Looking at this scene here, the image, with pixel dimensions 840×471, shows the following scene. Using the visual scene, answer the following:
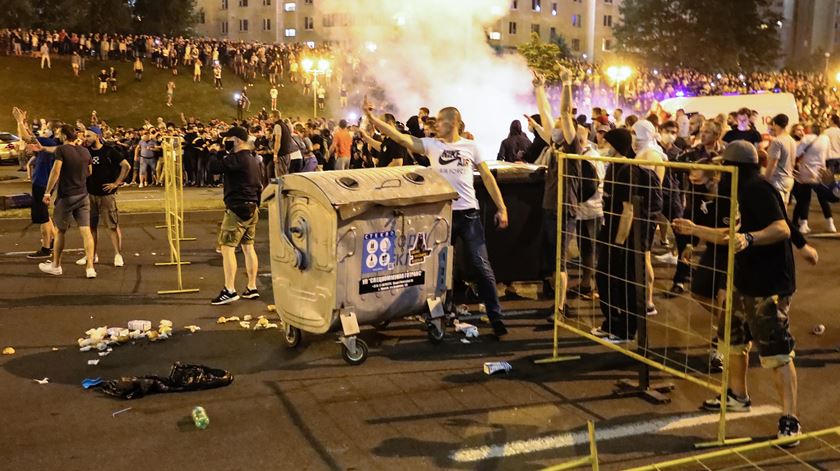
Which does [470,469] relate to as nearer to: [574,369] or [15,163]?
[574,369]

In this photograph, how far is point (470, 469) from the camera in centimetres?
434

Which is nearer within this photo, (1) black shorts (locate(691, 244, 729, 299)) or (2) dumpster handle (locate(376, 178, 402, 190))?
(1) black shorts (locate(691, 244, 729, 299))

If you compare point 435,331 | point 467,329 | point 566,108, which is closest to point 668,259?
point 566,108

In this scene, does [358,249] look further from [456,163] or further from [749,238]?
[749,238]

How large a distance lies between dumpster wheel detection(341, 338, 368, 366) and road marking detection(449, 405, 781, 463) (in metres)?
1.72

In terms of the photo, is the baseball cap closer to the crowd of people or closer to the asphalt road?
the crowd of people

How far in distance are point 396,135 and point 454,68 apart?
22.1 metres

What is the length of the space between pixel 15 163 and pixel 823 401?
2675 centimetres

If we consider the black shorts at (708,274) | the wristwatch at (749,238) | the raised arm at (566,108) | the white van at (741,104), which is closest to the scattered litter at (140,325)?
the raised arm at (566,108)

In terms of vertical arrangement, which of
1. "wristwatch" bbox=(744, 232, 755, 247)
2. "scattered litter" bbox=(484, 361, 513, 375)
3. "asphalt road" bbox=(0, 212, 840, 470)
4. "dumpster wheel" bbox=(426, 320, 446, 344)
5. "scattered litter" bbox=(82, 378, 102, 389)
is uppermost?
"wristwatch" bbox=(744, 232, 755, 247)

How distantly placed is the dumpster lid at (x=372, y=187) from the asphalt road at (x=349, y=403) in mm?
1257

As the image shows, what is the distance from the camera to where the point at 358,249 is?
6.02 meters

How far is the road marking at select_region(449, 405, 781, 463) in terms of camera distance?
454 cm

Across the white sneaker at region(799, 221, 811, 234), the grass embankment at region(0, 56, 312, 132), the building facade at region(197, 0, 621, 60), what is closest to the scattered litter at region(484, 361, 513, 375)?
the white sneaker at region(799, 221, 811, 234)
